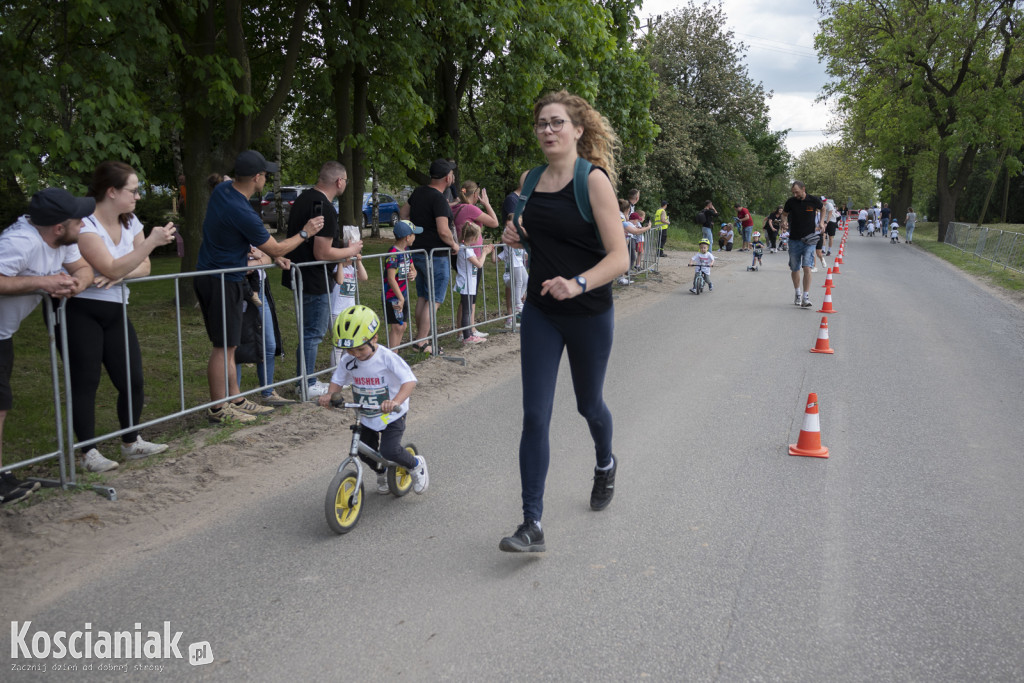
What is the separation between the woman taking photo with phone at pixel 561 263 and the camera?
153 inches

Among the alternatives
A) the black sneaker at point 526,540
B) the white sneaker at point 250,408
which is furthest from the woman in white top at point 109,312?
the black sneaker at point 526,540

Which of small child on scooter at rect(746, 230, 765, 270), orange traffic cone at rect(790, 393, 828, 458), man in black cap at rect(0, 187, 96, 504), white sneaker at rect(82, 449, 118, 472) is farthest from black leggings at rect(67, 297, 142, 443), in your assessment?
small child on scooter at rect(746, 230, 765, 270)

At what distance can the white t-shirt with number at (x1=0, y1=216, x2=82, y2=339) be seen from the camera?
4703mm

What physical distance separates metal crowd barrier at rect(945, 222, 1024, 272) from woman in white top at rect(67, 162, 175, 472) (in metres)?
21.5

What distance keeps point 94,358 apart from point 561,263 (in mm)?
3253

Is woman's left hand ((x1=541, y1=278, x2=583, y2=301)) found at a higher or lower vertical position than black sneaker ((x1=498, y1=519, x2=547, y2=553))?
higher

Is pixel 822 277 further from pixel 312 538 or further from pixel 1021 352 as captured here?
pixel 312 538

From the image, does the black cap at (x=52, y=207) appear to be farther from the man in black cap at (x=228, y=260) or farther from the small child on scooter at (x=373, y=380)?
the small child on scooter at (x=373, y=380)

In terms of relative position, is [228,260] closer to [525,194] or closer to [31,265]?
[31,265]

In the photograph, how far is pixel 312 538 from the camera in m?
4.50

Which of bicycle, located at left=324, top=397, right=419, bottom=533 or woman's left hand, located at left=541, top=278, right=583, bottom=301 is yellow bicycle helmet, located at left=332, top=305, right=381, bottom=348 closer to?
bicycle, located at left=324, top=397, right=419, bottom=533

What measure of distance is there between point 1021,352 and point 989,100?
30657mm

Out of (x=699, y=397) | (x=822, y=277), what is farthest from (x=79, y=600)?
(x=822, y=277)

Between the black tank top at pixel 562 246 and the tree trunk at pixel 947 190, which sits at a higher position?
the tree trunk at pixel 947 190
